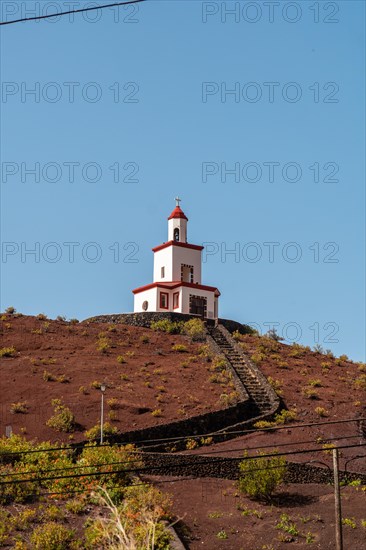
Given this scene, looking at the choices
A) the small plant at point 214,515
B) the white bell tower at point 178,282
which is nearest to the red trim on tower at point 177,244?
the white bell tower at point 178,282

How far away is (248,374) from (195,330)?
27.5 feet

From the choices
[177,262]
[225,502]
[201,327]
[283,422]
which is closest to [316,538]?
[225,502]

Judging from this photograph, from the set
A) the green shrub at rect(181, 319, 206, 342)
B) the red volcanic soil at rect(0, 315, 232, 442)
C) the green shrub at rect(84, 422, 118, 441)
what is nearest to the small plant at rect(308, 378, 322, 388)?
the red volcanic soil at rect(0, 315, 232, 442)

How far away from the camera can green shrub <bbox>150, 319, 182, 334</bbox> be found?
5772cm

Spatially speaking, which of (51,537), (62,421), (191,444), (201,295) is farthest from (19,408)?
(201,295)

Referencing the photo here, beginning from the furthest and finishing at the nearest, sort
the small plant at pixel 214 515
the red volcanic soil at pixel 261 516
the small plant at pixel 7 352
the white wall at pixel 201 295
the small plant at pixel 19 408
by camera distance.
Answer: the white wall at pixel 201 295, the small plant at pixel 7 352, the small plant at pixel 19 408, the small plant at pixel 214 515, the red volcanic soil at pixel 261 516

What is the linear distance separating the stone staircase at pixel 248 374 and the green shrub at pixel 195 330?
588mm

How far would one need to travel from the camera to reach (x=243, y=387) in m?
44.9

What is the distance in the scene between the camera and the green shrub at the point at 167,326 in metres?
57.7

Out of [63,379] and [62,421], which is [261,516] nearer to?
[62,421]

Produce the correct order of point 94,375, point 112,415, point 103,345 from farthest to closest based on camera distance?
point 103,345
point 94,375
point 112,415

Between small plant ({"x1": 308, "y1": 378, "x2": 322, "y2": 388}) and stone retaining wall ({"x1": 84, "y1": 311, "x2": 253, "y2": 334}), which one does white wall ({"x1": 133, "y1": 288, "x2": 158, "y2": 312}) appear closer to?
stone retaining wall ({"x1": 84, "y1": 311, "x2": 253, "y2": 334})

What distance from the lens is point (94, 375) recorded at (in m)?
46.3

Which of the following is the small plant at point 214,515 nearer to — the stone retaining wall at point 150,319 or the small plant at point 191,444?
the small plant at point 191,444
